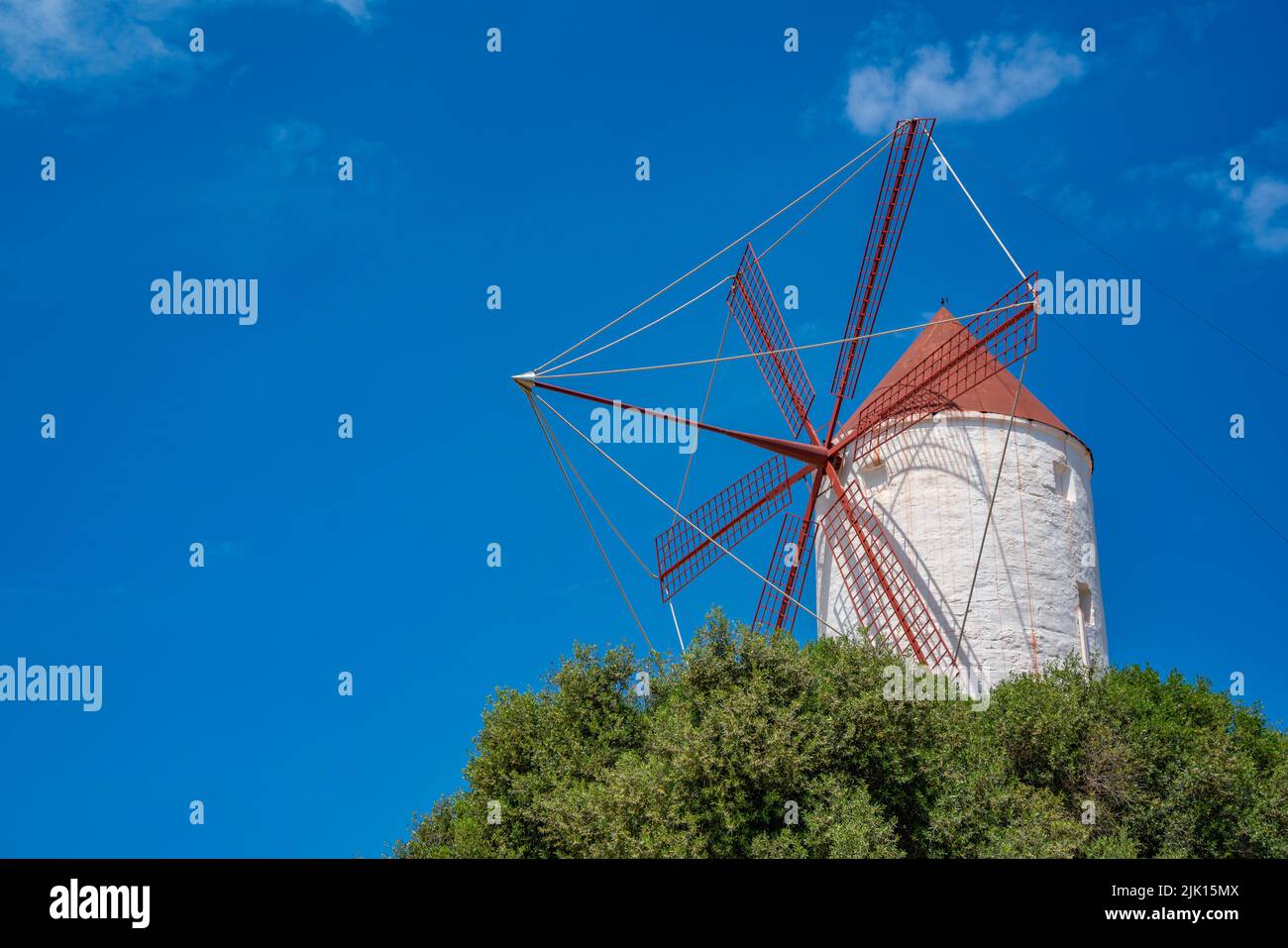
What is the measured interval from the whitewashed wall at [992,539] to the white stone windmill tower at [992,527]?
0.03m

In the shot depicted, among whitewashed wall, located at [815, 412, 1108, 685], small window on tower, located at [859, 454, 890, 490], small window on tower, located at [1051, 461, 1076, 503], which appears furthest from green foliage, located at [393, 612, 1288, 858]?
small window on tower, located at [859, 454, 890, 490]

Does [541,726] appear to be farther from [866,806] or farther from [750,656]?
[866,806]

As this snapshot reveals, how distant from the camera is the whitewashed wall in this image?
33.6 metres

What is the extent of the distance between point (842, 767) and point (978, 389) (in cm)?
1590

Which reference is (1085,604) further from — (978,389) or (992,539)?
(978,389)

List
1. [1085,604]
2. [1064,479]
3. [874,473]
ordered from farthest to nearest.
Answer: [1064,479] < [874,473] < [1085,604]

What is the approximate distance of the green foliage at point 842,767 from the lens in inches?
904

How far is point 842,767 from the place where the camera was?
930 inches

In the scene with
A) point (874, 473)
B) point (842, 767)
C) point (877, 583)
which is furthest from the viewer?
point (874, 473)

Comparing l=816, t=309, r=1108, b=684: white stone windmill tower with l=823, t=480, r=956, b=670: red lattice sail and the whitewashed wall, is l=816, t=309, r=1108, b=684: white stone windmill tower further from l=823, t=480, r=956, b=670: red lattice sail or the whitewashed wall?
l=823, t=480, r=956, b=670: red lattice sail

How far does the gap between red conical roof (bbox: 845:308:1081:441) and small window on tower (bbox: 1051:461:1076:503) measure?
3.52 ft

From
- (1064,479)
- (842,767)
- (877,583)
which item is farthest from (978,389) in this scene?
(842,767)

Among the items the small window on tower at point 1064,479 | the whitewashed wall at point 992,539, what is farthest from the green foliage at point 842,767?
the small window on tower at point 1064,479
